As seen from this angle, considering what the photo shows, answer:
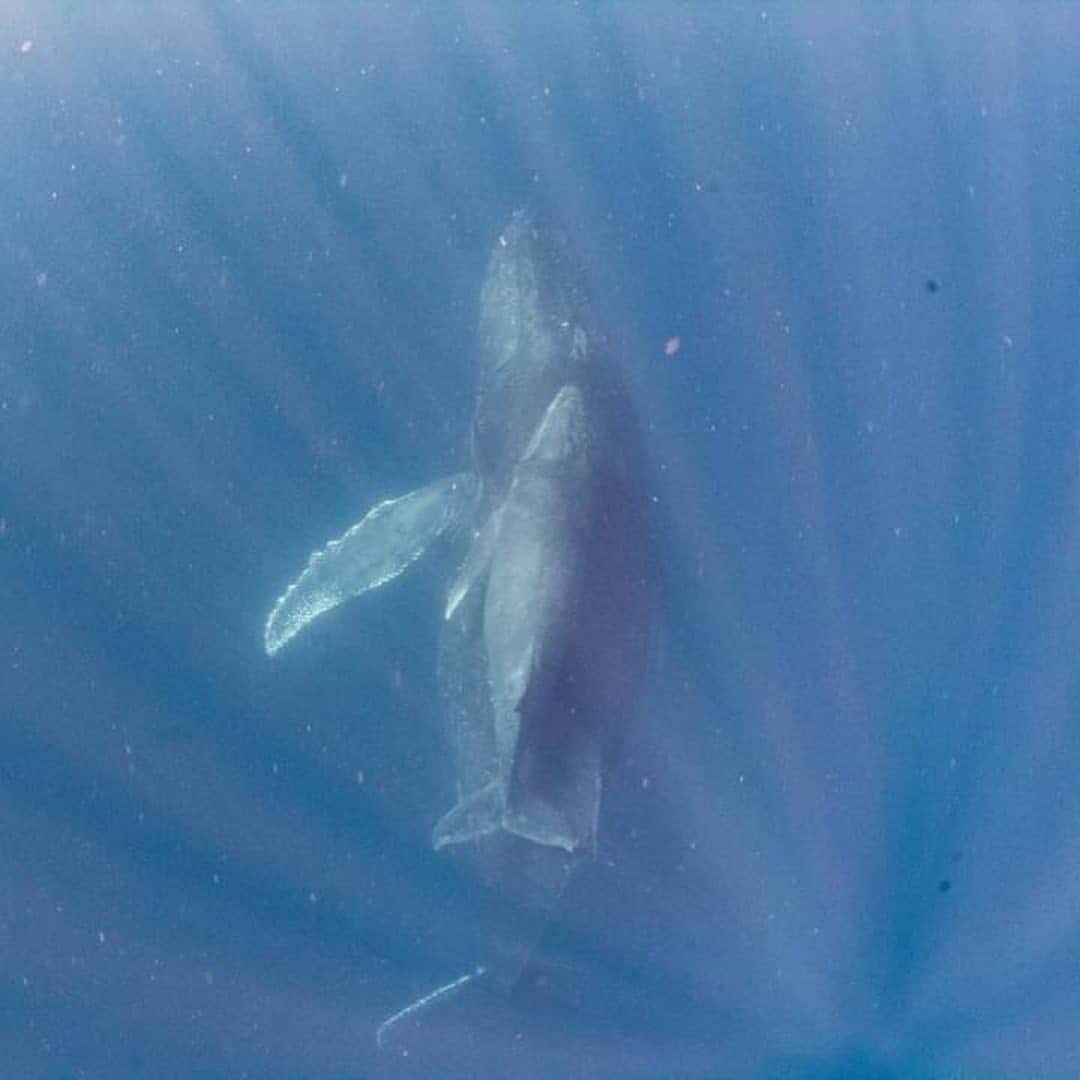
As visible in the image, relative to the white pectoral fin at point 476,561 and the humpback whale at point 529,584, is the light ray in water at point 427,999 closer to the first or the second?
the humpback whale at point 529,584

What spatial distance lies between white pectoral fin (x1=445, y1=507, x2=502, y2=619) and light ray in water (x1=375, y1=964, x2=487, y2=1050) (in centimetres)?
188

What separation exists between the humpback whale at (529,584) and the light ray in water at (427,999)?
0.02 m

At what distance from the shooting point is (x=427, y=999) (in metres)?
6.25

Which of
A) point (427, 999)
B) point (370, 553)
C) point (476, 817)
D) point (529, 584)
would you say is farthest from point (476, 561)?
point (427, 999)

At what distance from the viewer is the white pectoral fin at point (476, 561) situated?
257 inches

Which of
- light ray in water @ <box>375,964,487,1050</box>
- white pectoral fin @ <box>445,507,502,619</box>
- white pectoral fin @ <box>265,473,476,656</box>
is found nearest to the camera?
light ray in water @ <box>375,964,487,1050</box>

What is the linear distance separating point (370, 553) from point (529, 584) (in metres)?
1.36

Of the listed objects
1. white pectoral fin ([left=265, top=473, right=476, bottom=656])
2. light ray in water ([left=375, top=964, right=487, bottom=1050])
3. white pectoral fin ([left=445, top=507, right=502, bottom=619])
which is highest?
white pectoral fin ([left=265, top=473, right=476, bottom=656])

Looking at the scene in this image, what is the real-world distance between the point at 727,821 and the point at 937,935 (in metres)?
1.44

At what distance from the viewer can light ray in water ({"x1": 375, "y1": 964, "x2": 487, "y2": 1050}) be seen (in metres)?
6.26

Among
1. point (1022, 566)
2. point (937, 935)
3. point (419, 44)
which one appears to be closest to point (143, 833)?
point (937, 935)

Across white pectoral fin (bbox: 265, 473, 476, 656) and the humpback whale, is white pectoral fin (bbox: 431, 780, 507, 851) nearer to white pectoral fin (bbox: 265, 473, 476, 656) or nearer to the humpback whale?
the humpback whale

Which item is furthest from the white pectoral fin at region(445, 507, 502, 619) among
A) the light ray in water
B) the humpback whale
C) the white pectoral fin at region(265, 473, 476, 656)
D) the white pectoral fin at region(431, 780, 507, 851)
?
the light ray in water

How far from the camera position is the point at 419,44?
999 centimetres
